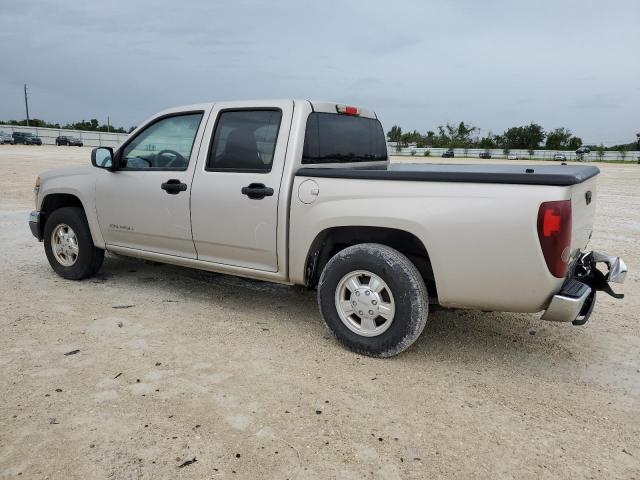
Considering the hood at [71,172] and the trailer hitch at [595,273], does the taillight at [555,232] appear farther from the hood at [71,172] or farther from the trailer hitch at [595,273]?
the hood at [71,172]

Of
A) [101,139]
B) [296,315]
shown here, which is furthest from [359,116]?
[101,139]

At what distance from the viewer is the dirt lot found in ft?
8.24

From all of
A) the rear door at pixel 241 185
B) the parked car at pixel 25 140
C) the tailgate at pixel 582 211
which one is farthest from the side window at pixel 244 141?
the parked car at pixel 25 140

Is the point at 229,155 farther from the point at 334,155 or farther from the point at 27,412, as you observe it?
the point at 27,412

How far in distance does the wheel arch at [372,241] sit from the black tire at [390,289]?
17 centimetres

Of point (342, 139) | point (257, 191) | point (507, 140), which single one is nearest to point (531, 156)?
point (507, 140)

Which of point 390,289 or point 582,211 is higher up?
point 582,211

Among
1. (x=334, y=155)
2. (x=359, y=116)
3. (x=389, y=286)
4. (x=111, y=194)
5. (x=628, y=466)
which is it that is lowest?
(x=628, y=466)

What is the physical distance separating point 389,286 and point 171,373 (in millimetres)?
1519

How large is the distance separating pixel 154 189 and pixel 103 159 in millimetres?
802

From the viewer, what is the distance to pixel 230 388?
3195mm

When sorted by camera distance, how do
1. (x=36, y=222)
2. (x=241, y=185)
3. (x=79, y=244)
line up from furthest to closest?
(x=36, y=222)
(x=79, y=244)
(x=241, y=185)

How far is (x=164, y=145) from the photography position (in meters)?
4.79

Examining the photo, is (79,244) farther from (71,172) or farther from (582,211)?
(582,211)
